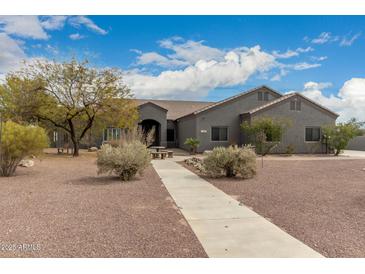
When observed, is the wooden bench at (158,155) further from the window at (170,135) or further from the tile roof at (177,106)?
the tile roof at (177,106)

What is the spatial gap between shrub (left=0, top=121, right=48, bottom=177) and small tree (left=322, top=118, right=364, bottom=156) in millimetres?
21337

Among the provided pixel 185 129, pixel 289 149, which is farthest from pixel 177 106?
pixel 289 149

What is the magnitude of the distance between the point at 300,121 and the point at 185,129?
10.0m

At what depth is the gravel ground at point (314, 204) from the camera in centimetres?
481

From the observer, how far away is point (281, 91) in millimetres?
27484

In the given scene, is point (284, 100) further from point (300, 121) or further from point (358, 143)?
point (358, 143)

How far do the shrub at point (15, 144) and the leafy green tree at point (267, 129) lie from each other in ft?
50.5

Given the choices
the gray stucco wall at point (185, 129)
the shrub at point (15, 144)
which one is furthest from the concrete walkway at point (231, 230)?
the gray stucco wall at point (185, 129)

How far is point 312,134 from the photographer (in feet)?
83.3

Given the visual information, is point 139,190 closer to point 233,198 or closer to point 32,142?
point 233,198

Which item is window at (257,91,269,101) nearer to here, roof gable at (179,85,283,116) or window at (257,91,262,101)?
window at (257,91,262,101)

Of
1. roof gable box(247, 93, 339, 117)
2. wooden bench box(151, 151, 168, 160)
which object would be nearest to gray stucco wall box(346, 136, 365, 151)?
roof gable box(247, 93, 339, 117)

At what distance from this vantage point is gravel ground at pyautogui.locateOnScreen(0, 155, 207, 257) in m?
4.36

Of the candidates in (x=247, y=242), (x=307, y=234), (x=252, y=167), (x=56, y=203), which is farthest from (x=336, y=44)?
(x=56, y=203)
